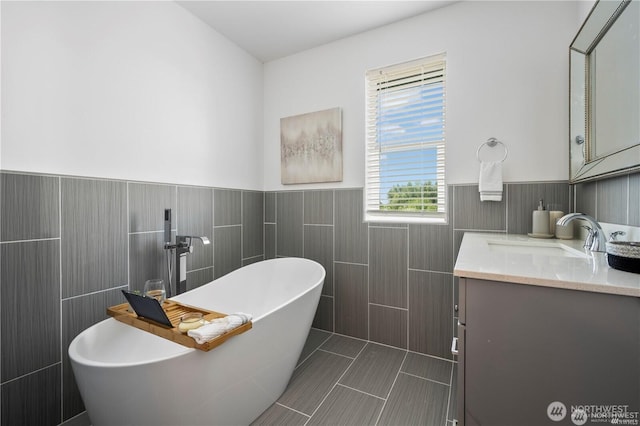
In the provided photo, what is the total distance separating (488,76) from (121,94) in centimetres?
237

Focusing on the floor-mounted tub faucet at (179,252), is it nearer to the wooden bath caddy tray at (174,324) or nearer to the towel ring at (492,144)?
the wooden bath caddy tray at (174,324)

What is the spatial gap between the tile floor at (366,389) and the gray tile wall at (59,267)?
1.07m

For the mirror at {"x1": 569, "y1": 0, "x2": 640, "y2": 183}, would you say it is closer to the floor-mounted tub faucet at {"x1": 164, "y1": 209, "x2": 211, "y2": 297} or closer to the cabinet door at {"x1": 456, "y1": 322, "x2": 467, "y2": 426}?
the cabinet door at {"x1": 456, "y1": 322, "x2": 467, "y2": 426}

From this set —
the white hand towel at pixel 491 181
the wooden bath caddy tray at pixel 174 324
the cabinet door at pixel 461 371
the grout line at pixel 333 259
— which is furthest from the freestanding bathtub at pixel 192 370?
the white hand towel at pixel 491 181

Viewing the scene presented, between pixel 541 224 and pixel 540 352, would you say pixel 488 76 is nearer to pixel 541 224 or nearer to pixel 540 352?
pixel 541 224

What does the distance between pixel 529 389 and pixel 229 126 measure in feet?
8.15

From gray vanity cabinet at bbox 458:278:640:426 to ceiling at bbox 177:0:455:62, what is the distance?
2.04 m

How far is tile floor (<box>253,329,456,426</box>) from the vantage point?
1425 mm

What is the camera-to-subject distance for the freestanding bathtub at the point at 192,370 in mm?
955

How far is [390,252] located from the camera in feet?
6.98

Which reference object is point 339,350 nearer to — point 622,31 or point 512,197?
point 512,197

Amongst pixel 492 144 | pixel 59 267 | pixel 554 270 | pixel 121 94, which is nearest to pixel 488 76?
pixel 492 144

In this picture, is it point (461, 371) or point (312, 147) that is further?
point (312, 147)

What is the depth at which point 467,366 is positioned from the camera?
90 cm
